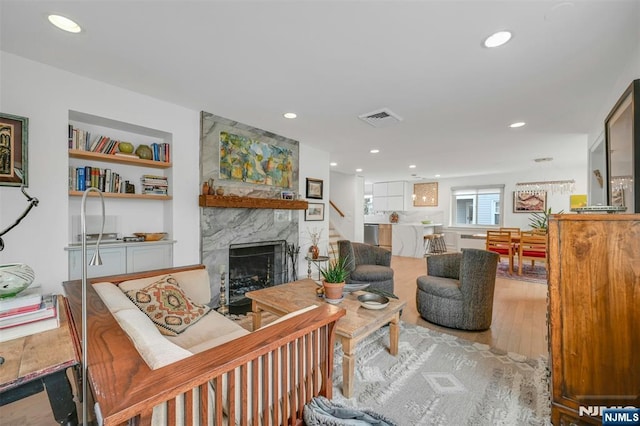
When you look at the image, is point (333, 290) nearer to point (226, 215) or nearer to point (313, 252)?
point (226, 215)

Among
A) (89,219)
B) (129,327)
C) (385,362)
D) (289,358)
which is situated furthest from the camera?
(89,219)

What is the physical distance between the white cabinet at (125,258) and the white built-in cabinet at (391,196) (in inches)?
280

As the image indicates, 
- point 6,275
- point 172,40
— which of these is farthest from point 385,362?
point 172,40

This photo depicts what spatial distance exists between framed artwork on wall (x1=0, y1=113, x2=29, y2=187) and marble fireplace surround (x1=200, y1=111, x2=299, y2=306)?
142 cm

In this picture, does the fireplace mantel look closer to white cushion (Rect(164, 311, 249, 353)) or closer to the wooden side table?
white cushion (Rect(164, 311, 249, 353))

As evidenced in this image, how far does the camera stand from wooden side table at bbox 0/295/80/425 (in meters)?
0.86

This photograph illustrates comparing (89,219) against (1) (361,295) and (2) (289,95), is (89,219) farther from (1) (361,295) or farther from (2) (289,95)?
(1) (361,295)

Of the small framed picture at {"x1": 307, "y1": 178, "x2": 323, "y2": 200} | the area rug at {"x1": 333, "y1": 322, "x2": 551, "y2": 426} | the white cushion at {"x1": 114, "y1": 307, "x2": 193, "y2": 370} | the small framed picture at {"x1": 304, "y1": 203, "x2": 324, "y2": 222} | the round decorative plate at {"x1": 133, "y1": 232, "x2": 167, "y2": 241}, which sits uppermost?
the small framed picture at {"x1": 307, "y1": 178, "x2": 323, "y2": 200}

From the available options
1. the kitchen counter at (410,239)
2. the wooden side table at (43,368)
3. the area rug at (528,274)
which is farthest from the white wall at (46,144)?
the kitchen counter at (410,239)

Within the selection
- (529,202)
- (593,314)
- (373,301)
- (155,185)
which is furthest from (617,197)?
(529,202)

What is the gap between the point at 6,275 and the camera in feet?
4.09

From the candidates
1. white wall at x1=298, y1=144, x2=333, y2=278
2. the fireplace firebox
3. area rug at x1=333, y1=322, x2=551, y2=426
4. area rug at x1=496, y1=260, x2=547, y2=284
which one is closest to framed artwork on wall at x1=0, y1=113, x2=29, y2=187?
the fireplace firebox

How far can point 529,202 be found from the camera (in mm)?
6824

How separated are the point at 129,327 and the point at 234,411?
23.2 inches
